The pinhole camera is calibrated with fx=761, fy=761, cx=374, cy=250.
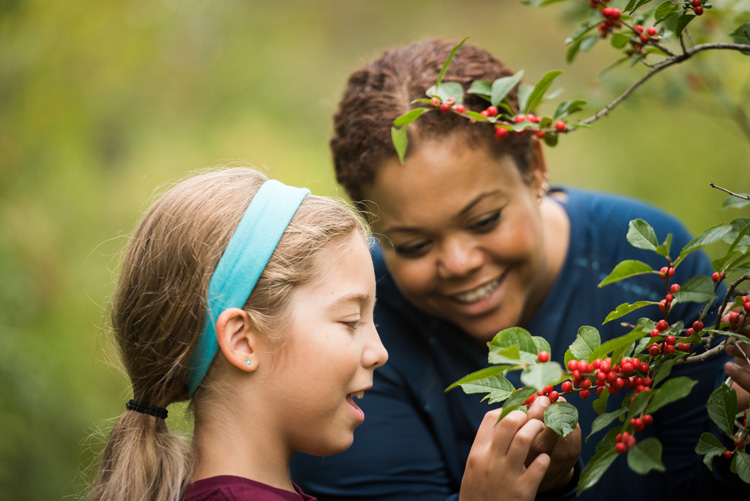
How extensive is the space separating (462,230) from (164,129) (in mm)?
3653

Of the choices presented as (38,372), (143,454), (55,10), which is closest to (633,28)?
(143,454)

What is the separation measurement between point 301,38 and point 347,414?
14.6 ft

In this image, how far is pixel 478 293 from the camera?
1.92 metres

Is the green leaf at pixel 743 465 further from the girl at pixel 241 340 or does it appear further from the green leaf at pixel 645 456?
the girl at pixel 241 340

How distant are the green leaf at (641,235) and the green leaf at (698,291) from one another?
0.30 feet

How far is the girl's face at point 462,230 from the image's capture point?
1799mm

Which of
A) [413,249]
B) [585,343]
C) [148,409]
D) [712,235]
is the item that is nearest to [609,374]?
[585,343]

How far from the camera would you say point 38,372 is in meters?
3.29

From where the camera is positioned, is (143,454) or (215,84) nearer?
(143,454)

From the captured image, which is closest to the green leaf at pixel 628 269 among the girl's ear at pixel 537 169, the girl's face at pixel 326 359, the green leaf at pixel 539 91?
the green leaf at pixel 539 91

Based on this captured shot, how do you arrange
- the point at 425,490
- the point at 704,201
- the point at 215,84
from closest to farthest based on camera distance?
the point at 425,490 → the point at 704,201 → the point at 215,84

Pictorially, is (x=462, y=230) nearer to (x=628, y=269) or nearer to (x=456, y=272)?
(x=456, y=272)

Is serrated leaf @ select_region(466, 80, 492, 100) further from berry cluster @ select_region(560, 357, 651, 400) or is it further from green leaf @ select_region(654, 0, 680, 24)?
berry cluster @ select_region(560, 357, 651, 400)

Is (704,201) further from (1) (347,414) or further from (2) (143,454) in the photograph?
(2) (143,454)
